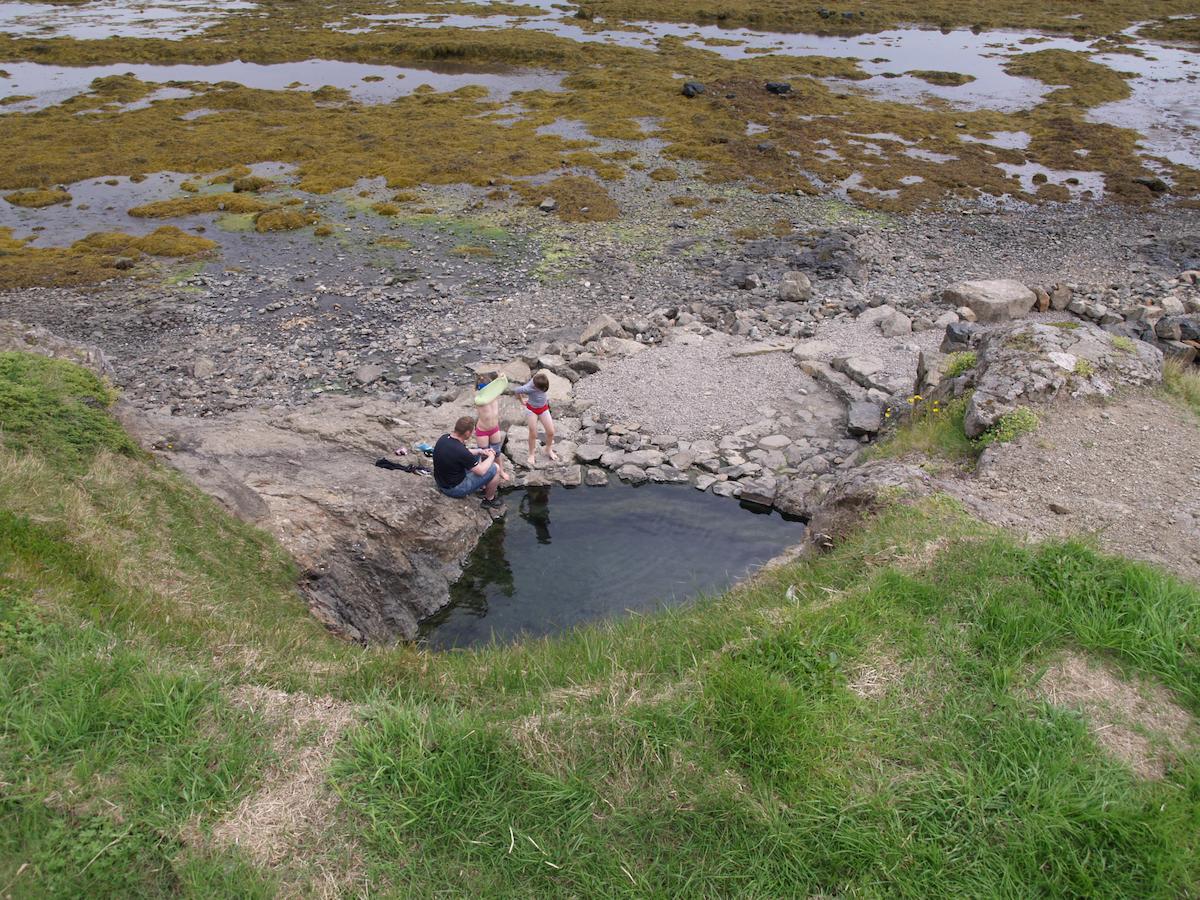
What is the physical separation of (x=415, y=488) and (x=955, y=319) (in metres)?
15.9

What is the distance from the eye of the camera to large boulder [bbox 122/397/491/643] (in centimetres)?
1088

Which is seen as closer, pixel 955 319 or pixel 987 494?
pixel 987 494

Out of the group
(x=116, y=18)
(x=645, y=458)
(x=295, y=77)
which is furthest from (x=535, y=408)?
(x=116, y=18)

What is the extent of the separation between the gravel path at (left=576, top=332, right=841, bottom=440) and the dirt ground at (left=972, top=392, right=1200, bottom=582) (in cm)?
568

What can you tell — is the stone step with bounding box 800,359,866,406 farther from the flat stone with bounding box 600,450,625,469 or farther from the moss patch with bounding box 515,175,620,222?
the moss patch with bounding box 515,175,620,222

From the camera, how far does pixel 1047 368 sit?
12.2 metres

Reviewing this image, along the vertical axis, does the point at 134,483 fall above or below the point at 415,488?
above

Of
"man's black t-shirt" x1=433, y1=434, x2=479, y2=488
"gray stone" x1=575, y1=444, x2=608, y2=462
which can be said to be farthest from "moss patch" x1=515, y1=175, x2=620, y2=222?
"man's black t-shirt" x1=433, y1=434, x2=479, y2=488

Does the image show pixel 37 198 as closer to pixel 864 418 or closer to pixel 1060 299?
pixel 864 418

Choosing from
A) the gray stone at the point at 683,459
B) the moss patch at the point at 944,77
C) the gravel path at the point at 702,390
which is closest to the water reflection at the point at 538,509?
the gray stone at the point at 683,459

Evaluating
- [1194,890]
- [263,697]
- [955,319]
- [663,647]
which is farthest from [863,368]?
[263,697]

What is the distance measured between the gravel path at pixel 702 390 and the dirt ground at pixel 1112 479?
5676mm

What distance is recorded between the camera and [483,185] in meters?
33.6

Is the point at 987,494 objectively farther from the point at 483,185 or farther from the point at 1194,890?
the point at 483,185
